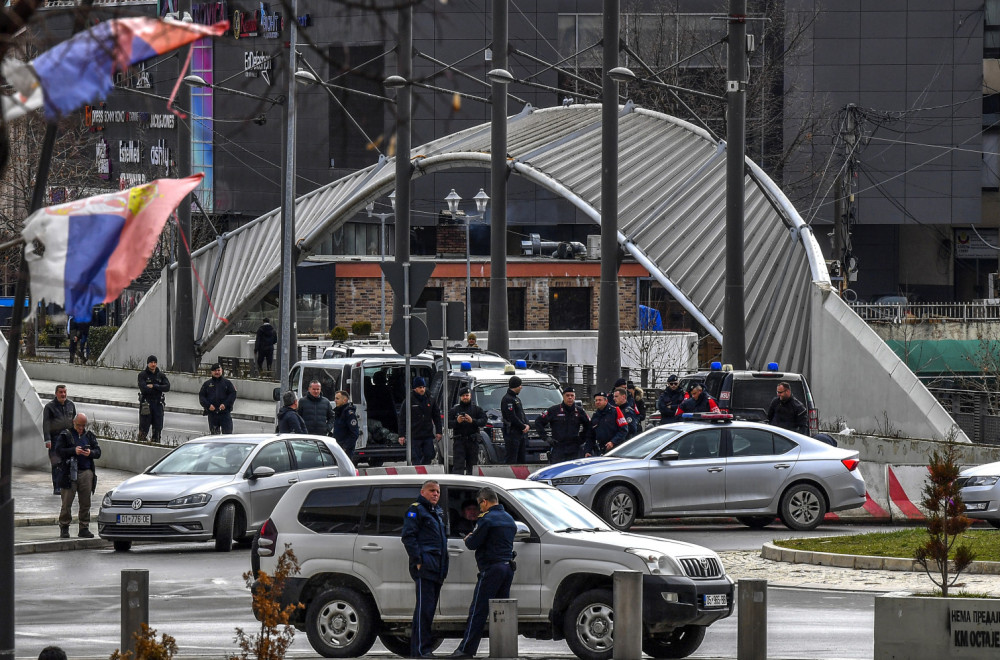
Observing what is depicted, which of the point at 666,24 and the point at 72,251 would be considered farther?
the point at 666,24

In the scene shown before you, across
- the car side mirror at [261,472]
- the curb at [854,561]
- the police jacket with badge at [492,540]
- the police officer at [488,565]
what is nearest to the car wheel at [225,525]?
the car side mirror at [261,472]

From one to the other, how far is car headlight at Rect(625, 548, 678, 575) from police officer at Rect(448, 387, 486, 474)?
9719mm

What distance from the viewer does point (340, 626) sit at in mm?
11914

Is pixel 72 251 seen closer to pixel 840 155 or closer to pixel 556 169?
pixel 556 169

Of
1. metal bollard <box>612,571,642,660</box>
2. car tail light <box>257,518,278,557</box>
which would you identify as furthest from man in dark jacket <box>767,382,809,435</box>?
metal bollard <box>612,571,642,660</box>

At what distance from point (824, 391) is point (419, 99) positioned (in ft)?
86.0

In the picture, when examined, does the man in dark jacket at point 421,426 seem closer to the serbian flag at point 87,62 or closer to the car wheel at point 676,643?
the car wheel at point 676,643

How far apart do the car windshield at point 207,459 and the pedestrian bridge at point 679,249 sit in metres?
13.2

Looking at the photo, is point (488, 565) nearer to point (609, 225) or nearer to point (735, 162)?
point (735, 162)

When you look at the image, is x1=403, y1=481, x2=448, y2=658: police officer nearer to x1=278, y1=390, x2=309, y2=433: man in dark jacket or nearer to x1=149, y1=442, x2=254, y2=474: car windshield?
x1=149, y1=442, x2=254, y2=474: car windshield

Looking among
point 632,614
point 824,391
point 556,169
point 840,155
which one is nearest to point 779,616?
point 632,614

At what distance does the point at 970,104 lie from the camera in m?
72.1

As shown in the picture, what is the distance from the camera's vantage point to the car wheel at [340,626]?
11875mm

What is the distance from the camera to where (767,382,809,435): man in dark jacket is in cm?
2206
